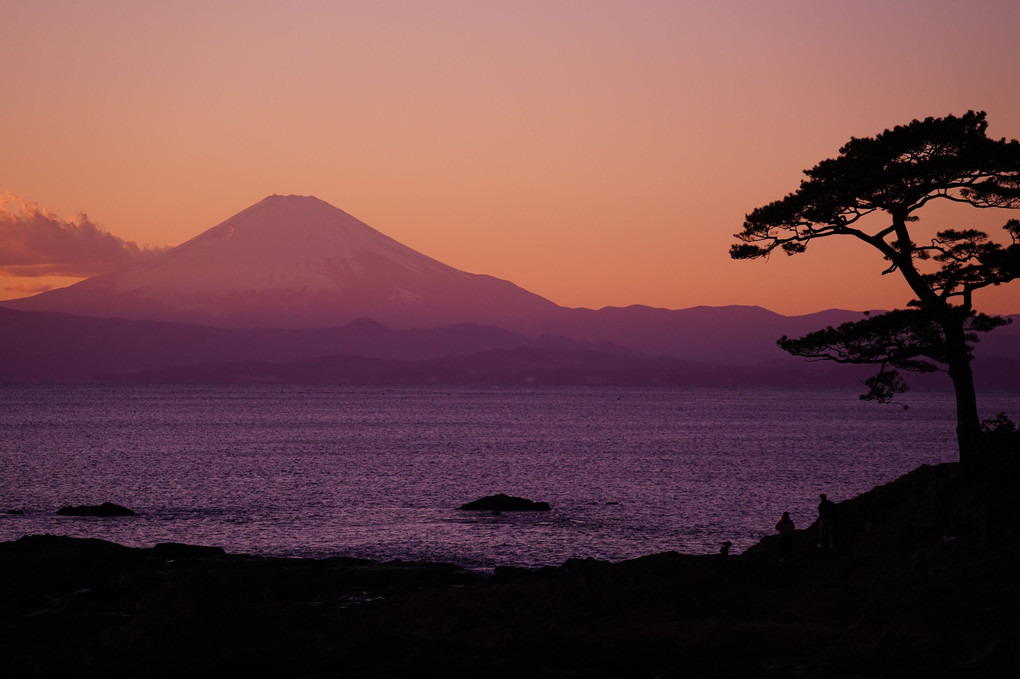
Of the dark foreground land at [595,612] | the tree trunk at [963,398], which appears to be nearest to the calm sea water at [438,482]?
the dark foreground land at [595,612]

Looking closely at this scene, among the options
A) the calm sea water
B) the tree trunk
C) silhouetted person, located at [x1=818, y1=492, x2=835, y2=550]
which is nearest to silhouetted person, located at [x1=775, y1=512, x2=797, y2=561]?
silhouetted person, located at [x1=818, y1=492, x2=835, y2=550]

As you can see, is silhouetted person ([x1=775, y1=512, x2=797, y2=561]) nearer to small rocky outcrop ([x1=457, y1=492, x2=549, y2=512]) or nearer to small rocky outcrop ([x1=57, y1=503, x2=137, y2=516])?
small rocky outcrop ([x1=457, y1=492, x2=549, y2=512])

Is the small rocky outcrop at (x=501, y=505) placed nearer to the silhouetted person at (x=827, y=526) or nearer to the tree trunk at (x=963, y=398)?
the silhouetted person at (x=827, y=526)

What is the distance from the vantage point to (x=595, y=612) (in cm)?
1814

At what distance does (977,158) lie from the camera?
20.8m

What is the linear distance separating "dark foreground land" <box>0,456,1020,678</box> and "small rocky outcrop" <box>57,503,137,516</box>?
1557 centimetres

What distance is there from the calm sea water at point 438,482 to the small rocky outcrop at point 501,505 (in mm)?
823

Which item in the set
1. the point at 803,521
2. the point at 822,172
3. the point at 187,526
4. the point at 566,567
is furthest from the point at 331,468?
the point at 822,172

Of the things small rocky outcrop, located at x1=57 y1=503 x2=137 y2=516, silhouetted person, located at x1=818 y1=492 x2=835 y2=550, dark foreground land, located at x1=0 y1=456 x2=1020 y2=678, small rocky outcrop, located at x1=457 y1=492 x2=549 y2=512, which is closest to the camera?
dark foreground land, located at x1=0 y1=456 x2=1020 y2=678

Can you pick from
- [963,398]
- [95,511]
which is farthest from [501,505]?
[963,398]

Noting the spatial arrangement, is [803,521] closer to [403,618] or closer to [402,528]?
[402,528]

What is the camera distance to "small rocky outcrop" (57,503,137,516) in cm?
4041

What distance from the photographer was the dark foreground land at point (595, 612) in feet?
45.0

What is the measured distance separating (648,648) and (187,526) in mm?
28611
